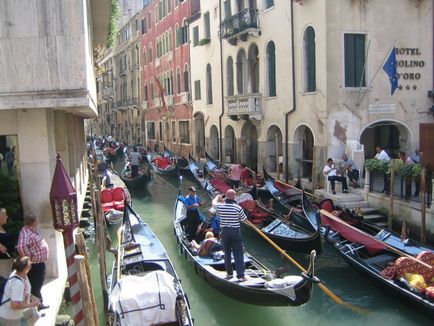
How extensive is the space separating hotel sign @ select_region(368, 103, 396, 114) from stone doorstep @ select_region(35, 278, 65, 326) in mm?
7456

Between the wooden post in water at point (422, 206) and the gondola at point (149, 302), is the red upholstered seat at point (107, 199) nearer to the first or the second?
the gondola at point (149, 302)

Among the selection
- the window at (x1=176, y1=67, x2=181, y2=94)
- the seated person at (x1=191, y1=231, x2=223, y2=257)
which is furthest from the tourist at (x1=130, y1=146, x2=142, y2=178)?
the seated person at (x1=191, y1=231, x2=223, y2=257)

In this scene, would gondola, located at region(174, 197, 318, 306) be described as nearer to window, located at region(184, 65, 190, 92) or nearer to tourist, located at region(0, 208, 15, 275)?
tourist, located at region(0, 208, 15, 275)

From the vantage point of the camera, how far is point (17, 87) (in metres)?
4.66

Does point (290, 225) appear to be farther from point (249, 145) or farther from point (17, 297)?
point (249, 145)

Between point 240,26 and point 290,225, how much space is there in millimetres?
7328

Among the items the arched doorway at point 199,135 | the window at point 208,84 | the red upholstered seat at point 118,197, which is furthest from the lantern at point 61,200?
the arched doorway at point 199,135

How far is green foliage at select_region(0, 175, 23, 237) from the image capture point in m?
5.05

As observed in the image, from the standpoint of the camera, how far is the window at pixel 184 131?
66.8 feet

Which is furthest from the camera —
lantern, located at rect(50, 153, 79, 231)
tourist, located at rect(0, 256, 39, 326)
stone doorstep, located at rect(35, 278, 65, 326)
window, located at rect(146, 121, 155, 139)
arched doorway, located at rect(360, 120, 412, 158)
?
window, located at rect(146, 121, 155, 139)

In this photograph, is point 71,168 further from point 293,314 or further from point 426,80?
point 426,80

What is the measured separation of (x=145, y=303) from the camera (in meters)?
4.36

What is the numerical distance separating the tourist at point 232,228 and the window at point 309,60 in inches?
247

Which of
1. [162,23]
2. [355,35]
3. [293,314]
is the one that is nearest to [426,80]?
[355,35]
